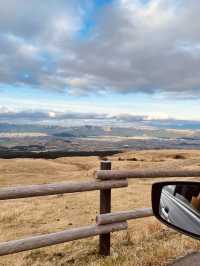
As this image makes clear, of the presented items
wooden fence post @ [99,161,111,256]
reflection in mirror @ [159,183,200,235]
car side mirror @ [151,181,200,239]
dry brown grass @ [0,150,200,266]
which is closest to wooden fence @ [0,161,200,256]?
wooden fence post @ [99,161,111,256]

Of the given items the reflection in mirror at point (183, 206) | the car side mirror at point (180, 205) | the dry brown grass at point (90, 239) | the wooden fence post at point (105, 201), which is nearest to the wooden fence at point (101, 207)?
the wooden fence post at point (105, 201)

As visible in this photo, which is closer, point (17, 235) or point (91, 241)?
point (91, 241)

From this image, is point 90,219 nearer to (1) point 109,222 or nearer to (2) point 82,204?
(2) point 82,204

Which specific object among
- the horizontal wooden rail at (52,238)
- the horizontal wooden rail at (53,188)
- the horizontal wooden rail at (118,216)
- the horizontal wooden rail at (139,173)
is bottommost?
the horizontal wooden rail at (52,238)

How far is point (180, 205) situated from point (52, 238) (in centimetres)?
559

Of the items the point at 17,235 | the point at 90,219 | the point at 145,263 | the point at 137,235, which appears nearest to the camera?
the point at 145,263

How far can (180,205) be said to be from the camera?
8.27 feet

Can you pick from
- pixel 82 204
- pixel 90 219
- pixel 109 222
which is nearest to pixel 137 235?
pixel 109 222

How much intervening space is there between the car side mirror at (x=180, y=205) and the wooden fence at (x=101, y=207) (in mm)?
4566

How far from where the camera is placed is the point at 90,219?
16.7m

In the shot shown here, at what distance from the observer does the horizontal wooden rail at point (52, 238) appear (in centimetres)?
716

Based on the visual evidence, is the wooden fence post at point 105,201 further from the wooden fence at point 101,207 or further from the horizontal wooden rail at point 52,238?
the horizontal wooden rail at point 52,238

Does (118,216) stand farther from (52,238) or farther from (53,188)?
(53,188)

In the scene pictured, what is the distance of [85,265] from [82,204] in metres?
12.6
